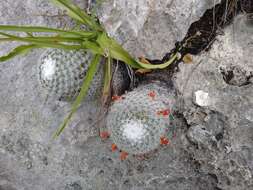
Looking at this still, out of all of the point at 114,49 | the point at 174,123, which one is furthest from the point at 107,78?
the point at 174,123

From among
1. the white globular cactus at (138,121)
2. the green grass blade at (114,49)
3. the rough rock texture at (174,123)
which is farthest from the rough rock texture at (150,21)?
the white globular cactus at (138,121)

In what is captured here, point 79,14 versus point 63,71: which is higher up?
point 79,14

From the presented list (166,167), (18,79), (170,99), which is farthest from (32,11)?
(166,167)

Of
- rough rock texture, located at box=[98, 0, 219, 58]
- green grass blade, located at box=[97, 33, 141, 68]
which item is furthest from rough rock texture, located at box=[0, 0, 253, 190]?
green grass blade, located at box=[97, 33, 141, 68]

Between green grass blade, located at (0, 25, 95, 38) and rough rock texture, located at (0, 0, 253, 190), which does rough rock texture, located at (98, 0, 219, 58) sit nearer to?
rough rock texture, located at (0, 0, 253, 190)

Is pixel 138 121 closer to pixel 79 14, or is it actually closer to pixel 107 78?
pixel 107 78

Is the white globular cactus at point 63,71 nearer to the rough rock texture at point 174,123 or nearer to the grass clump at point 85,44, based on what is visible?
the grass clump at point 85,44
